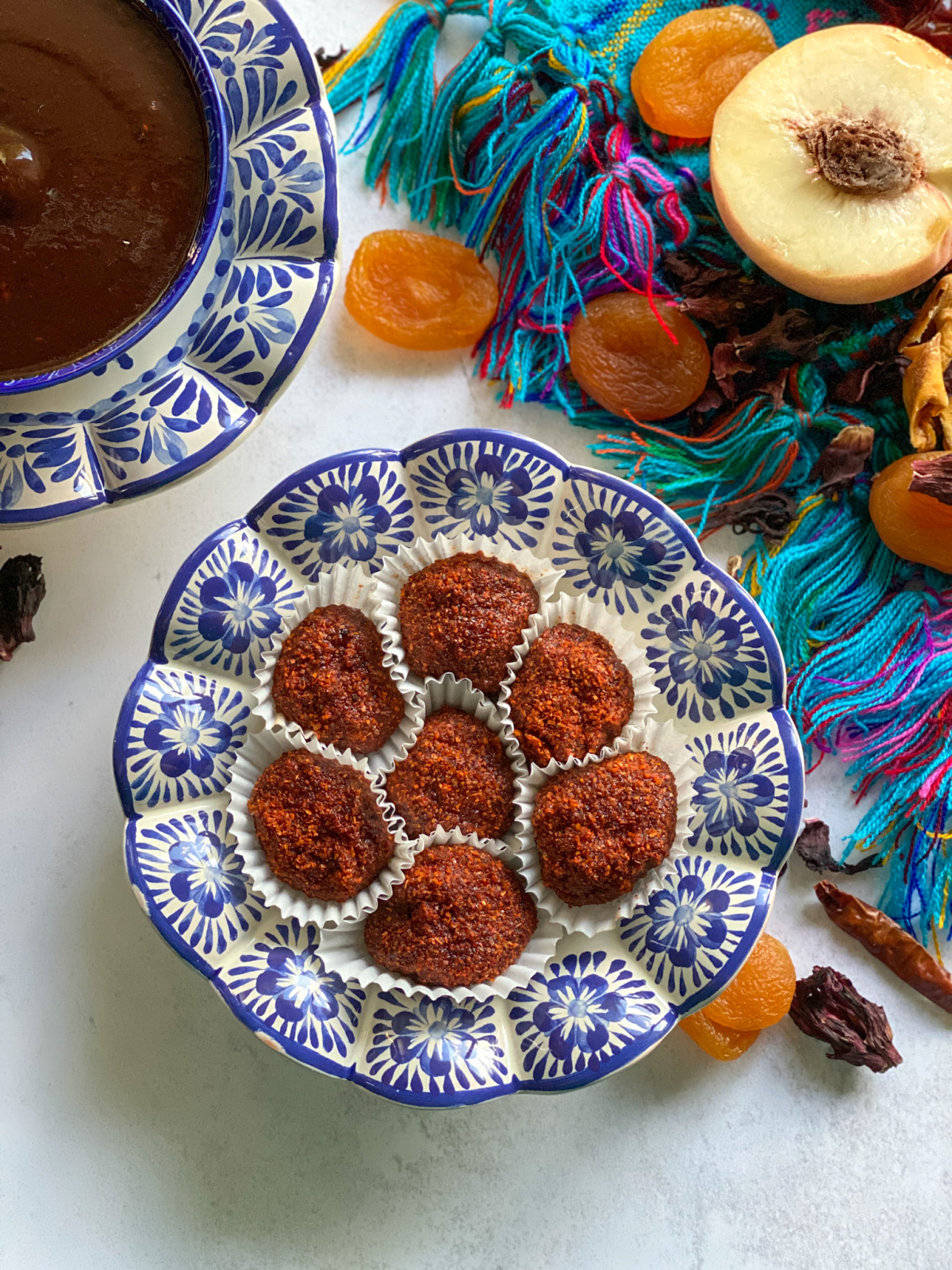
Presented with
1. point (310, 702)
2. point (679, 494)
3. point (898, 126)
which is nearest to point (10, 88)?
point (310, 702)

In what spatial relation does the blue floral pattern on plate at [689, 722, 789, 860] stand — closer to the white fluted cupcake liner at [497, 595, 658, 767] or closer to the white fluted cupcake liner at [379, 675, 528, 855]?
the white fluted cupcake liner at [497, 595, 658, 767]

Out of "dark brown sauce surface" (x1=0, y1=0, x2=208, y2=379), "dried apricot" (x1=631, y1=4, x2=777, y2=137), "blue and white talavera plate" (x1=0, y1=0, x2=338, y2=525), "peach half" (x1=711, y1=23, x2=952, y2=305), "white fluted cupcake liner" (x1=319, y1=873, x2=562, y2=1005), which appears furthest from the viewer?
"dried apricot" (x1=631, y1=4, x2=777, y2=137)

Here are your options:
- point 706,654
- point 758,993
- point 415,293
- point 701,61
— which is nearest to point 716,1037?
Result: point 758,993

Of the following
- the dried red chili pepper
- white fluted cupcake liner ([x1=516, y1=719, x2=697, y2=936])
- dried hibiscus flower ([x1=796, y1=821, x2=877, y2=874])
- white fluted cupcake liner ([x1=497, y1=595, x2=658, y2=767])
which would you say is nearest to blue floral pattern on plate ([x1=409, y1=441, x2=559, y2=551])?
white fluted cupcake liner ([x1=497, y1=595, x2=658, y2=767])

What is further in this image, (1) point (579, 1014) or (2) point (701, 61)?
(2) point (701, 61)

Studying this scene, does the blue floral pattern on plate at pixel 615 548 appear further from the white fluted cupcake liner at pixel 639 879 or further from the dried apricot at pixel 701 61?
the dried apricot at pixel 701 61

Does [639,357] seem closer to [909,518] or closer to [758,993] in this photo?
[909,518]

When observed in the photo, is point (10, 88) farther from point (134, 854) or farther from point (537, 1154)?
point (537, 1154)

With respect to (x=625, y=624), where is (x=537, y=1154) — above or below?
below
